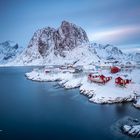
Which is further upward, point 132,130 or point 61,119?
point 132,130

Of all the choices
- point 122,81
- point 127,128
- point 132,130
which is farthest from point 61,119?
point 122,81

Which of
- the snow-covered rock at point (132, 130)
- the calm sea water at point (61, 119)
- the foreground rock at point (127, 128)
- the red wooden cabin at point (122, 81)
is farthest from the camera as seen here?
the red wooden cabin at point (122, 81)

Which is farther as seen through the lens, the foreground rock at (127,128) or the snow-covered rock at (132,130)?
the foreground rock at (127,128)

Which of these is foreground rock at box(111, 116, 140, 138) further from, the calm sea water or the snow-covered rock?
the calm sea water

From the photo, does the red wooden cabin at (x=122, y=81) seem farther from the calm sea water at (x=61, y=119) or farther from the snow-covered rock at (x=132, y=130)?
the snow-covered rock at (x=132, y=130)

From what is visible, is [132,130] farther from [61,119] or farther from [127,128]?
[61,119]

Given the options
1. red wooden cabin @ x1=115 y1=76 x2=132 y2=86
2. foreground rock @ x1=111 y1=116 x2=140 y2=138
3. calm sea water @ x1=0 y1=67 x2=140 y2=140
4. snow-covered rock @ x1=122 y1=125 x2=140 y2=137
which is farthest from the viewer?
red wooden cabin @ x1=115 y1=76 x2=132 y2=86

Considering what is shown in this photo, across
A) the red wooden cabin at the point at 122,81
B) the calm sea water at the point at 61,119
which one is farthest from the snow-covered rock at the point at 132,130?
the red wooden cabin at the point at 122,81

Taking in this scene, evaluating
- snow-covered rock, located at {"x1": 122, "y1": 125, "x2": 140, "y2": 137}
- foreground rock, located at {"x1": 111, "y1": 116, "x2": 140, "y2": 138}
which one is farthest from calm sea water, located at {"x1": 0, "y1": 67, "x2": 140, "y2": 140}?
snow-covered rock, located at {"x1": 122, "y1": 125, "x2": 140, "y2": 137}

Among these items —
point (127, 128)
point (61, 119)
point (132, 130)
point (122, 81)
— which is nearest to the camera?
point (132, 130)

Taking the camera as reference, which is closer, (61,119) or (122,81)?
(61,119)

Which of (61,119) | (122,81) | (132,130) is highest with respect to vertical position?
(122,81)

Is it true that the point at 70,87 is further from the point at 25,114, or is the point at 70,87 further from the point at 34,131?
the point at 34,131
